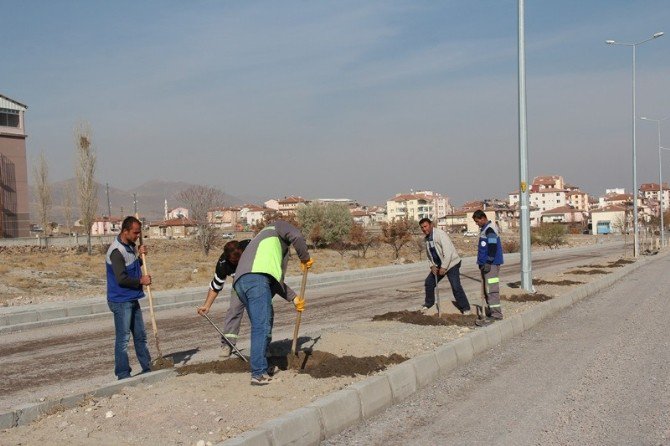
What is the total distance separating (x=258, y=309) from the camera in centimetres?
666

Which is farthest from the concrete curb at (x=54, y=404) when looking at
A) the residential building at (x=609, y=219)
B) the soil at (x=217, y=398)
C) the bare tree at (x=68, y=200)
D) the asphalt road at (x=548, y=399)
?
the residential building at (x=609, y=219)

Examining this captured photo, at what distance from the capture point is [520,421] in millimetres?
5902

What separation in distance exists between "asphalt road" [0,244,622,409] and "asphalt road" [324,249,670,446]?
10.7 feet

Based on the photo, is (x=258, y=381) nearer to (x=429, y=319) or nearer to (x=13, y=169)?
(x=429, y=319)

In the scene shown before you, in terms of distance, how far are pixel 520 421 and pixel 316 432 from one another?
171cm

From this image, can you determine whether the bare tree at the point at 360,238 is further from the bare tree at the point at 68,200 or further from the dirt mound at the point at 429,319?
the dirt mound at the point at 429,319

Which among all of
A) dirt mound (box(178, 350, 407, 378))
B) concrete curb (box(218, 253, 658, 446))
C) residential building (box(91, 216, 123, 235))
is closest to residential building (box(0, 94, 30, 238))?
residential building (box(91, 216, 123, 235))

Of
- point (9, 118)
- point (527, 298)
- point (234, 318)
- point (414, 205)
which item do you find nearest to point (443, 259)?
point (527, 298)

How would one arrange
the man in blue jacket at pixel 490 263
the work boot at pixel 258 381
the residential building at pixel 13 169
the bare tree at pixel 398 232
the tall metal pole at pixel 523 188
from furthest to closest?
the residential building at pixel 13 169
the bare tree at pixel 398 232
the tall metal pole at pixel 523 188
the man in blue jacket at pixel 490 263
the work boot at pixel 258 381

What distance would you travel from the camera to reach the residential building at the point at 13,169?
179ft

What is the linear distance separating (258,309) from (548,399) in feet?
9.07

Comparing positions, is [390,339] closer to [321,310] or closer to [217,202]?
[321,310]

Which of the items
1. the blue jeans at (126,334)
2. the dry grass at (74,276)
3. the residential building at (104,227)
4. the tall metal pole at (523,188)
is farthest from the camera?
the residential building at (104,227)

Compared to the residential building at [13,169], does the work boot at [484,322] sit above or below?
below
